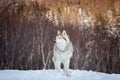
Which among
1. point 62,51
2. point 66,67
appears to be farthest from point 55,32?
point 66,67

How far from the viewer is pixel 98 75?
10266 millimetres

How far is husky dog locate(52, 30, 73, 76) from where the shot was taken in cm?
1025

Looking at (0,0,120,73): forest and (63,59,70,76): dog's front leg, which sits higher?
(0,0,120,73): forest

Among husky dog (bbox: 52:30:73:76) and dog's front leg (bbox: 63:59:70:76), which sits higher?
husky dog (bbox: 52:30:73:76)

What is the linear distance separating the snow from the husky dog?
0.08 m

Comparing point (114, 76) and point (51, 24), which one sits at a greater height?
point (51, 24)

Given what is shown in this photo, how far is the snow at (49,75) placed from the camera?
1019cm

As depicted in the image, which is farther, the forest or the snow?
the forest

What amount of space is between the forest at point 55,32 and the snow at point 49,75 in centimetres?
7

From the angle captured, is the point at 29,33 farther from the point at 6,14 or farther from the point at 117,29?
the point at 117,29

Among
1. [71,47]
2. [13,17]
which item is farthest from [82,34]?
[13,17]

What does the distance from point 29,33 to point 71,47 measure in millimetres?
564

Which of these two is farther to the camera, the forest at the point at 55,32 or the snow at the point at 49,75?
the forest at the point at 55,32

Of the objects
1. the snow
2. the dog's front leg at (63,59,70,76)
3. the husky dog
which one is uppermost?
the husky dog
